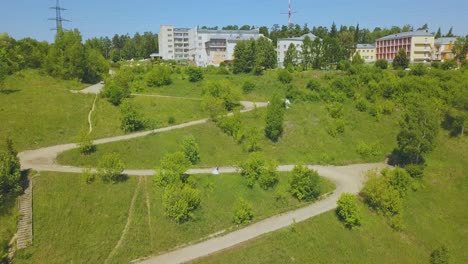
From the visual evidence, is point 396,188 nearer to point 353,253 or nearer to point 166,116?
point 353,253

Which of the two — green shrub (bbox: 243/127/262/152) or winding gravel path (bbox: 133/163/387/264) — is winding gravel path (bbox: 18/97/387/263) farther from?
green shrub (bbox: 243/127/262/152)

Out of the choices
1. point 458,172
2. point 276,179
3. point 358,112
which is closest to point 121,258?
point 276,179

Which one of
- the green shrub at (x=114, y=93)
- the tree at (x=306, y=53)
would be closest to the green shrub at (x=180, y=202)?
the green shrub at (x=114, y=93)

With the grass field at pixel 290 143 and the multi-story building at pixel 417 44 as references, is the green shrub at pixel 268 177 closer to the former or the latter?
the grass field at pixel 290 143

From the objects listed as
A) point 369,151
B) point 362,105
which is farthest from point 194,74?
point 369,151

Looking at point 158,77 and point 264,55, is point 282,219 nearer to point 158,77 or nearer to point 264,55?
point 158,77

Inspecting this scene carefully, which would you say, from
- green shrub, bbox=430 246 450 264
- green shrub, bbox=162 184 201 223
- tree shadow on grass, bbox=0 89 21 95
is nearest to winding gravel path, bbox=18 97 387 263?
green shrub, bbox=162 184 201 223
